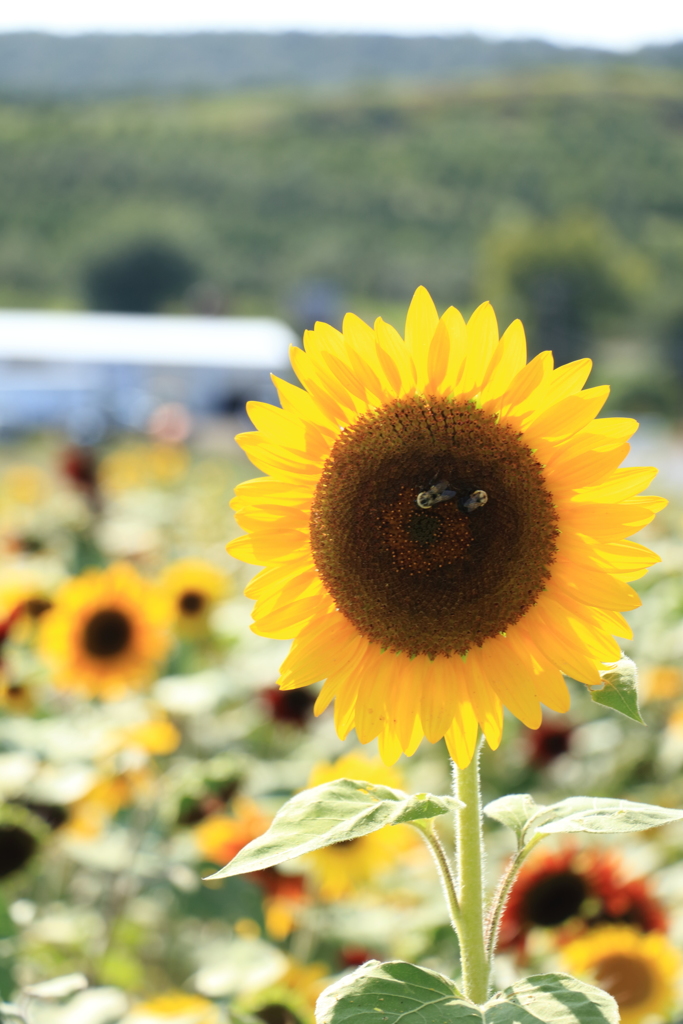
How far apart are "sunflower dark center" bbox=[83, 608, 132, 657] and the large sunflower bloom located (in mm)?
1441

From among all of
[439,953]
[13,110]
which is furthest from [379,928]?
[13,110]

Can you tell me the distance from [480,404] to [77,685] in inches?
64.6

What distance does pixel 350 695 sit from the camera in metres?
1.14

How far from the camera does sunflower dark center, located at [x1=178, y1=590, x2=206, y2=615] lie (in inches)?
106

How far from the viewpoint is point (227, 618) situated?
2.72 metres

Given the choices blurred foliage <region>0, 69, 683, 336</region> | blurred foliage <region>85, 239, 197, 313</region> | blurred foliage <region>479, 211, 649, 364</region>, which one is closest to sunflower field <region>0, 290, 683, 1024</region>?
blurred foliage <region>0, 69, 683, 336</region>

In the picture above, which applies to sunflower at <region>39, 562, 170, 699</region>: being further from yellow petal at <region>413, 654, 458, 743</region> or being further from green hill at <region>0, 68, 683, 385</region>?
green hill at <region>0, 68, 683, 385</region>

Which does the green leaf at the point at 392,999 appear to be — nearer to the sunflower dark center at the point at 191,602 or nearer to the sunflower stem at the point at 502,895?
the sunflower stem at the point at 502,895

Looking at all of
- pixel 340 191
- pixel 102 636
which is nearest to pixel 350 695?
pixel 102 636

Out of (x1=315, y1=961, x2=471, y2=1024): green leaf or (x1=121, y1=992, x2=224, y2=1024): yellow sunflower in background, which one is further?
(x1=121, y1=992, x2=224, y2=1024): yellow sunflower in background

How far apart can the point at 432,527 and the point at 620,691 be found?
25 cm

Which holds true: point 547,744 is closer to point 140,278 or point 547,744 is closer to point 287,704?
point 287,704

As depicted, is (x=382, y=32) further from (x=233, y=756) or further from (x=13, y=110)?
(x=233, y=756)

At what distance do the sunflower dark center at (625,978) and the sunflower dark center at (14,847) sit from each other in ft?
3.15
